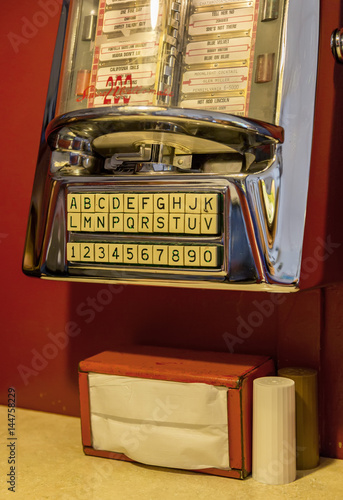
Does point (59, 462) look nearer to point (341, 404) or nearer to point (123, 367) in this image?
point (123, 367)

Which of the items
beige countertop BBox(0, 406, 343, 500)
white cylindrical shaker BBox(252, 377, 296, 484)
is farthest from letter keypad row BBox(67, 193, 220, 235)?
beige countertop BBox(0, 406, 343, 500)

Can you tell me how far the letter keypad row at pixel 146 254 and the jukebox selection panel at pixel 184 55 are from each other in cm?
26

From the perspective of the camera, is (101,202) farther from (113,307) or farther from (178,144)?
(113,307)

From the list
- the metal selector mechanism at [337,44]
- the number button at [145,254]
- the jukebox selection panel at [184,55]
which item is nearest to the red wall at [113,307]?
the metal selector mechanism at [337,44]

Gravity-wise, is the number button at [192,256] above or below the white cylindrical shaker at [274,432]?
above

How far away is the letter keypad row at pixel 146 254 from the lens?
1.03m

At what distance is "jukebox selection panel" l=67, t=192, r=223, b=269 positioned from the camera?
1.03 m

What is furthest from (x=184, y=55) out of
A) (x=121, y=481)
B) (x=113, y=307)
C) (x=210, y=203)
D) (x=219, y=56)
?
(x=121, y=481)

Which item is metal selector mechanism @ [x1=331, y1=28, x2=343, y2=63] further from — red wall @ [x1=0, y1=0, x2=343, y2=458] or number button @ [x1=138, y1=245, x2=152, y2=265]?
number button @ [x1=138, y1=245, x2=152, y2=265]

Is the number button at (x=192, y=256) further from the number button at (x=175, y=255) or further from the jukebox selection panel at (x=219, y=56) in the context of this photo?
the jukebox selection panel at (x=219, y=56)

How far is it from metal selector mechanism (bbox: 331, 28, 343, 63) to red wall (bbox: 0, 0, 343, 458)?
5cm

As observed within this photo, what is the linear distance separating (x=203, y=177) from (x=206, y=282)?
19 centimetres

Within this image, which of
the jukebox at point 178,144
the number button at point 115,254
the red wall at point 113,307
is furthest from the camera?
the red wall at point 113,307

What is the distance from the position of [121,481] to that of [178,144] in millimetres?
668
